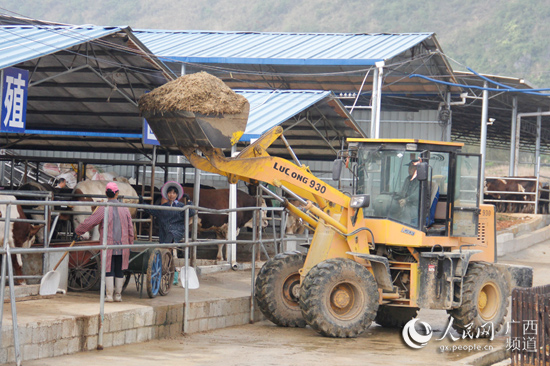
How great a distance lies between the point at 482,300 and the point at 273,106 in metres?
7.52

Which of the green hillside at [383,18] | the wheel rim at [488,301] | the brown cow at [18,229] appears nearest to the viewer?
the brown cow at [18,229]

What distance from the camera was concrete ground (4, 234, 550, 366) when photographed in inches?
325

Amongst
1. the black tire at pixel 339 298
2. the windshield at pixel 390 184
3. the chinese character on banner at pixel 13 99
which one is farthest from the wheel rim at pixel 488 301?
the chinese character on banner at pixel 13 99

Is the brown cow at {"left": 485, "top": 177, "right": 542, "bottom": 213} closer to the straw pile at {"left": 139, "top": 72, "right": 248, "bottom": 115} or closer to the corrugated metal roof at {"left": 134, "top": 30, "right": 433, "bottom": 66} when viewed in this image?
the corrugated metal roof at {"left": 134, "top": 30, "right": 433, "bottom": 66}

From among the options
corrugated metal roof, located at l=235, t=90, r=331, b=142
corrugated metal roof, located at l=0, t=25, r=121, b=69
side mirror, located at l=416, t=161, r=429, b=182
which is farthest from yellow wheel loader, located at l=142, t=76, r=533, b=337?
corrugated metal roof, located at l=235, t=90, r=331, b=142

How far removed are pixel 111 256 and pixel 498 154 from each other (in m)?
69.1

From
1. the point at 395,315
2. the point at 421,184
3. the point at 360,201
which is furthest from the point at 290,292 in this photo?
the point at 421,184

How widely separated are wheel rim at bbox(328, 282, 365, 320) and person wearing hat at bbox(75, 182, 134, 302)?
289 cm

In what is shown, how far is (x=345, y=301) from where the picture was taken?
1071 centimetres

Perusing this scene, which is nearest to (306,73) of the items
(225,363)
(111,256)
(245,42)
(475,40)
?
(245,42)

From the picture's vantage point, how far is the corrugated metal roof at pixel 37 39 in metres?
10.5

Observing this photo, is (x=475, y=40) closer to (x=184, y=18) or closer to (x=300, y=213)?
(x=184, y=18)

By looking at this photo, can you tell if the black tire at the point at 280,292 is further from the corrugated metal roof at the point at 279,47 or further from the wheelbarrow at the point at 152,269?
the corrugated metal roof at the point at 279,47

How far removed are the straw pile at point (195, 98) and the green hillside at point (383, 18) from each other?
62.8m
